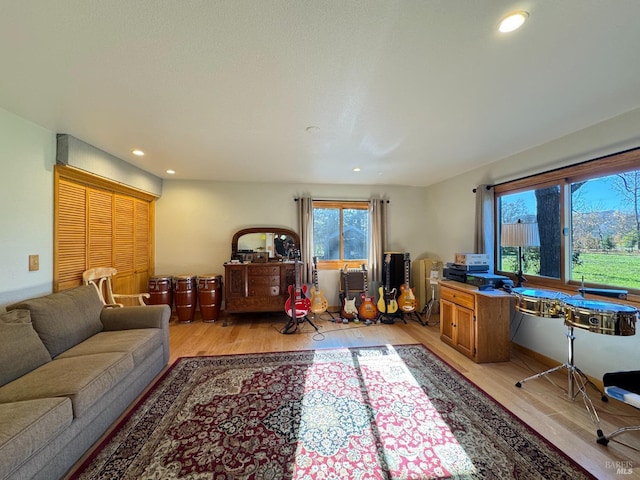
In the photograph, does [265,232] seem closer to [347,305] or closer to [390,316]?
[347,305]

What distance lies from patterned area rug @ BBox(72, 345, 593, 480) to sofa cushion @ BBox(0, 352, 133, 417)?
1.23ft

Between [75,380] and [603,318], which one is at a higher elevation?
[603,318]

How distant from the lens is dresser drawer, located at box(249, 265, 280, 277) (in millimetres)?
3988

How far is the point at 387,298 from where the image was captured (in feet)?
13.2

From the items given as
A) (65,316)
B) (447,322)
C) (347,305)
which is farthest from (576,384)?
(65,316)

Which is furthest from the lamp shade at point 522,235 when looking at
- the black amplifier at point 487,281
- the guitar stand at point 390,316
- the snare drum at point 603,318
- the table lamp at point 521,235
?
the guitar stand at point 390,316

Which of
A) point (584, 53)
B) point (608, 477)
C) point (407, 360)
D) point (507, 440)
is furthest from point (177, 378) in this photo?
point (584, 53)

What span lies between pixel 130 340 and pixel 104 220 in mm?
2087

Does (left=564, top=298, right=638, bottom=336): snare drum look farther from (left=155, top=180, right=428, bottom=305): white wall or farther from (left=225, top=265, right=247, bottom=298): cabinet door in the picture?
(left=225, top=265, right=247, bottom=298): cabinet door

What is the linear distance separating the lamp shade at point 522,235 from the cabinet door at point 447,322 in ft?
3.36

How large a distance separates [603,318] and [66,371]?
3670 mm

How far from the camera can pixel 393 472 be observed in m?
1.39

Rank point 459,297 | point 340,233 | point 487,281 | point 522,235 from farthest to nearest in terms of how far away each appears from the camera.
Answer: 1. point 340,233
2. point 459,297
3. point 487,281
4. point 522,235

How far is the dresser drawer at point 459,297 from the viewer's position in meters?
2.75
